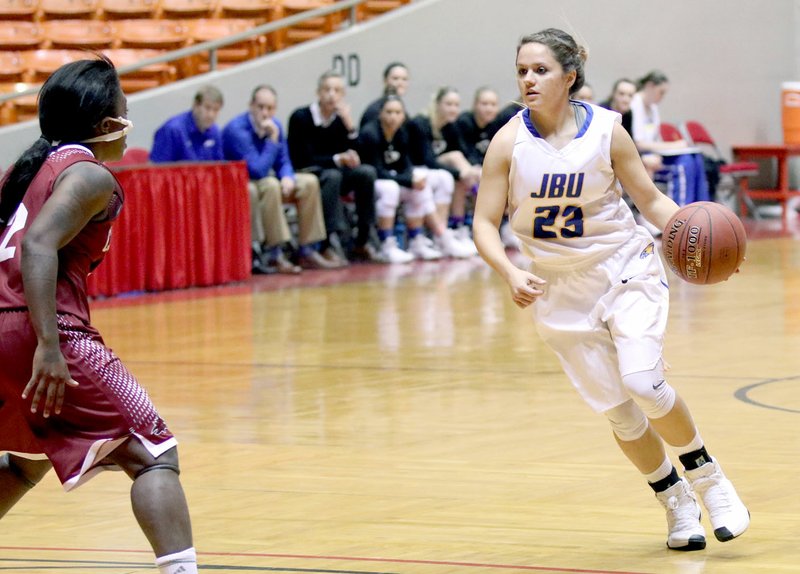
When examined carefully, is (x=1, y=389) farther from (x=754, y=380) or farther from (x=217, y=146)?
(x=217, y=146)

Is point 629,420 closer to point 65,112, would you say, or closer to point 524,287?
point 524,287

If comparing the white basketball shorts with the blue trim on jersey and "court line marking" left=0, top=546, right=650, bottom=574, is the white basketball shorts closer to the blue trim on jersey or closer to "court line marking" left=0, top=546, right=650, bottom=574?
the blue trim on jersey

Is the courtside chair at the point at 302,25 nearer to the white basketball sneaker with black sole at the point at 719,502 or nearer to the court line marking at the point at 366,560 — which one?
the court line marking at the point at 366,560

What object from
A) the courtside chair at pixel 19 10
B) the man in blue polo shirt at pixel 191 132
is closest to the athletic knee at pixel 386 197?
the man in blue polo shirt at pixel 191 132

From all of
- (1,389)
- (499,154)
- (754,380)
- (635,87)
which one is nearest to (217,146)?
(635,87)

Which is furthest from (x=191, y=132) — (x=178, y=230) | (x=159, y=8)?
(x=159, y=8)

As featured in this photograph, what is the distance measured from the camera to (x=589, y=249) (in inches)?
181

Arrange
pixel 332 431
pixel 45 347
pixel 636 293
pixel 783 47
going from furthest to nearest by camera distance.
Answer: pixel 783 47 → pixel 332 431 → pixel 636 293 → pixel 45 347

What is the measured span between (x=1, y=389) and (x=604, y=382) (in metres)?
1.77

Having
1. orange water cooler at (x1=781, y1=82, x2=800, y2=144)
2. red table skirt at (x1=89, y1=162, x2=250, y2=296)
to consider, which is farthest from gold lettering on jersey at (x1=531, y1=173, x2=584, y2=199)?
orange water cooler at (x1=781, y1=82, x2=800, y2=144)

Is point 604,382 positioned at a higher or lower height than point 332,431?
higher

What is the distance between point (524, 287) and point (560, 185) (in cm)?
36

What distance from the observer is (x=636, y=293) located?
4.55m

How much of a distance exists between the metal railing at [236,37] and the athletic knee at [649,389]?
886 cm
